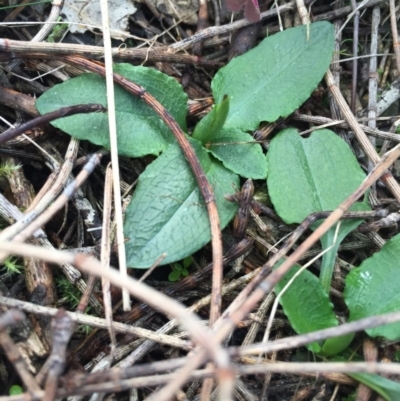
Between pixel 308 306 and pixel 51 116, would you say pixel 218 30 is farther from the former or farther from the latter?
pixel 308 306

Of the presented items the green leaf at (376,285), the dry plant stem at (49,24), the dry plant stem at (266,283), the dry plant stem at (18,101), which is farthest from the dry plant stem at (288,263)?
the dry plant stem at (49,24)

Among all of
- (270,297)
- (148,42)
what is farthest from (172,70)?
(270,297)

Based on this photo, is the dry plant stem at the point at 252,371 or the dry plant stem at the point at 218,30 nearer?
the dry plant stem at the point at 252,371

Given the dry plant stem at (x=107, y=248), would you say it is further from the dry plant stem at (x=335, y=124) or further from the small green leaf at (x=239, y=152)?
the dry plant stem at (x=335, y=124)

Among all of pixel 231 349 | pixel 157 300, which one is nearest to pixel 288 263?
pixel 231 349

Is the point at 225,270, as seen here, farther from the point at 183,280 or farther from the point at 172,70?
the point at 172,70

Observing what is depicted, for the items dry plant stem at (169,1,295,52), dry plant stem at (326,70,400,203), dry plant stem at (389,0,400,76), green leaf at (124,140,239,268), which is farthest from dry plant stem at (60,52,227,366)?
dry plant stem at (389,0,400,76)

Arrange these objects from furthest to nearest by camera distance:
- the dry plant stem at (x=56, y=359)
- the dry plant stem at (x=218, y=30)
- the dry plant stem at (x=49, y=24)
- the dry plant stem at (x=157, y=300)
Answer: the dry plant stem at (x=218, y=30) < the dry plant stem at (x=49, y=24) < the dry plant stem at (x=56, y=359) < the dry plant stem at (x=157, y=300)
